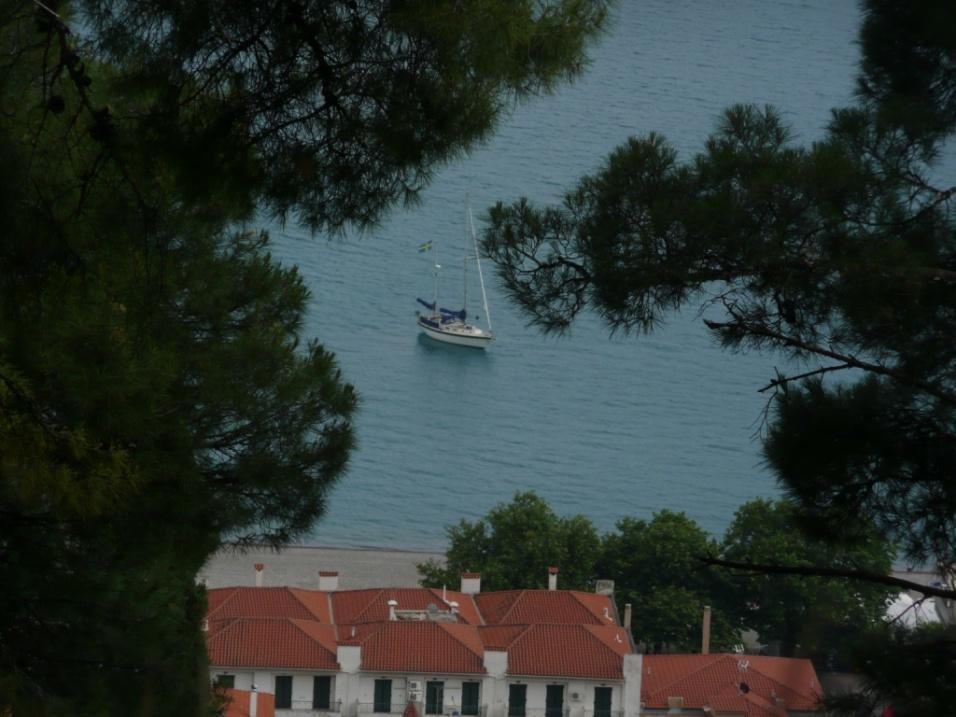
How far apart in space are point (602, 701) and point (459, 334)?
19788 mm

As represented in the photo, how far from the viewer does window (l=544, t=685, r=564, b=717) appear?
20031 mm

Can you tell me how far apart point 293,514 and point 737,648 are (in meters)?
18.8

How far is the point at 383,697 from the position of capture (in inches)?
785

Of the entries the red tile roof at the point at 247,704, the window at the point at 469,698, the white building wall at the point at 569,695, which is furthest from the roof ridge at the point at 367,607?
the red tile roof at the point at 247,704

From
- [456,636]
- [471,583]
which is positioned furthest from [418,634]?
[471,583]

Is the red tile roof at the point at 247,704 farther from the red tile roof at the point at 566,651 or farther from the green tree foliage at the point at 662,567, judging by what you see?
the green tree foliage at the point at 662,567

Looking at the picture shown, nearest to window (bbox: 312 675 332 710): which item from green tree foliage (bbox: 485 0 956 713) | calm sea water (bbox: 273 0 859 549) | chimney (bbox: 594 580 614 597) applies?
chimney (bbox: 594 580 614 597)

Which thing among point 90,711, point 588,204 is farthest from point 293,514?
point 588,204

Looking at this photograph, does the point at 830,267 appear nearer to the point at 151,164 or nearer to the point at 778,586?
the point at 151,164

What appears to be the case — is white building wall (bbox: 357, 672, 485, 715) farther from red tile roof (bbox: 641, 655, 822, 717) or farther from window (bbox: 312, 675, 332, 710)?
red tile roof (bbox: 641, 655, 822, 717)

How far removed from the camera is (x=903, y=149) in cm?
417

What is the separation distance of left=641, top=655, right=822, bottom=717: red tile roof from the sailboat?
18611 millimetres

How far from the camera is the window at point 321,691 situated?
1993cm

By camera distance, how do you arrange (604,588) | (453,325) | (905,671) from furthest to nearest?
(453,325), (604,588), (905,671)
